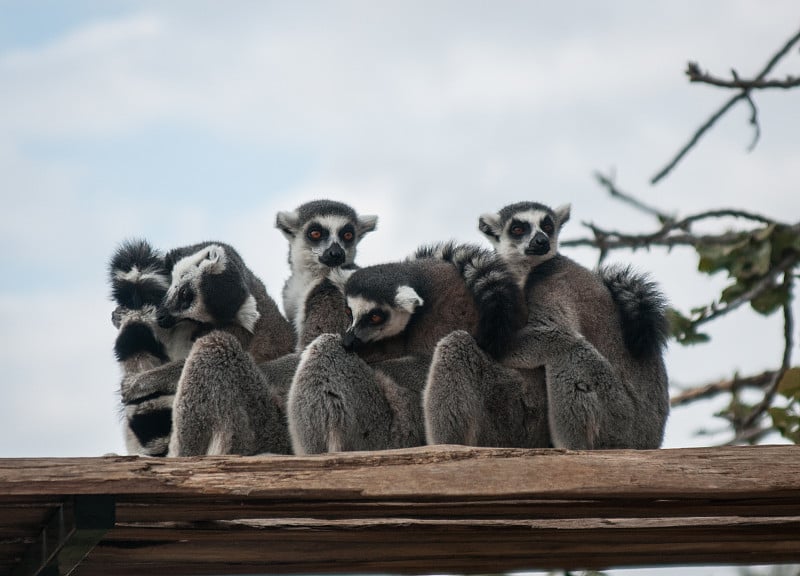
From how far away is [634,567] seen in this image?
Answer: 14.9 feet

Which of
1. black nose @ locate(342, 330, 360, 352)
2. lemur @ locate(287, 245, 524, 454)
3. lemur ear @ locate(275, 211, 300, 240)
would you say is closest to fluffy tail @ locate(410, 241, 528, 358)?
lemur @ locate(287, 245, 524, 454)

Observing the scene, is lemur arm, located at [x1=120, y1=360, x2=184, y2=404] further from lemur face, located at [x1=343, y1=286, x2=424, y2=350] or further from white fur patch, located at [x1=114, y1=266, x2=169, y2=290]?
lemur face, located at [x1=343, y1=286, x2=424, y2=350]

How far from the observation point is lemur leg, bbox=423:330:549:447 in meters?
4.73

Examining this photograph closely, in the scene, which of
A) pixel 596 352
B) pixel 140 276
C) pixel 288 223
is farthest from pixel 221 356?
pixel 288 223

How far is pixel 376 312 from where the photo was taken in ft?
17.0

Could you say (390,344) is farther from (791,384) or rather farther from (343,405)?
(791,384)

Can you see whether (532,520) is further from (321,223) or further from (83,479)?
(321,223)

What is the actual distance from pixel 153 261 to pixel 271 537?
87.9 inches

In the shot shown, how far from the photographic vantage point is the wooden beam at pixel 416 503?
131 inches

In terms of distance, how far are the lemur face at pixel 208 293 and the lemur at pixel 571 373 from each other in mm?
1243

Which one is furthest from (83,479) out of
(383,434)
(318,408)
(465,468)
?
(383,434)

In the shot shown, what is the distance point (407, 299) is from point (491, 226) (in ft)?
4.65

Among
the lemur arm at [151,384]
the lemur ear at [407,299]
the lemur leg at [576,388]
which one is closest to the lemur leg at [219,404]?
the lemur arm at [151,384]

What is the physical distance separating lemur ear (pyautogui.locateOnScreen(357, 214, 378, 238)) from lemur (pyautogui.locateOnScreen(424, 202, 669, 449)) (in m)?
1.55
